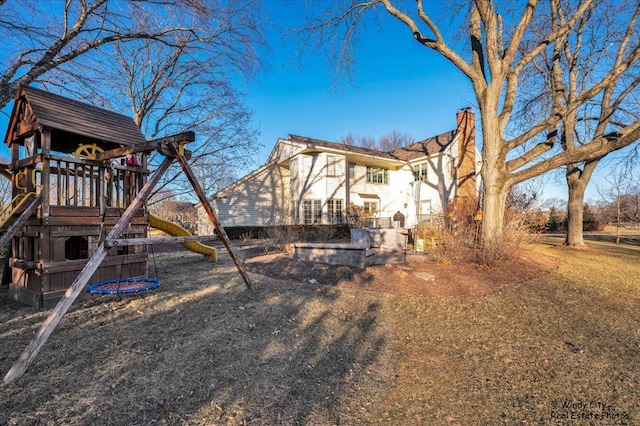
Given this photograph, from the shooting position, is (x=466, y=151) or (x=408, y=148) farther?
(x=408, y=148)

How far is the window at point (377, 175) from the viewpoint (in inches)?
880

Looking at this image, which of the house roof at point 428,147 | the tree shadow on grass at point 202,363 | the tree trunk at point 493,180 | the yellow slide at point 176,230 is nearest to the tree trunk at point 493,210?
the tree trunk at point 493,180

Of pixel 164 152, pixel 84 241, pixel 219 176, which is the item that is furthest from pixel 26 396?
pixel 219 176

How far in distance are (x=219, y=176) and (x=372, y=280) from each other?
17.2 meters

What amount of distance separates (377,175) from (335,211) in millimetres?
5017

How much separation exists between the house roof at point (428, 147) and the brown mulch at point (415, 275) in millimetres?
14058

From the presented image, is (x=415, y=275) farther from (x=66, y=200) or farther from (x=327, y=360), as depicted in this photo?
(x=66, y=200)

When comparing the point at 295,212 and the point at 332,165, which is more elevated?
the point at 332,165

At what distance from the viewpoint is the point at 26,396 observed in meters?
2.59

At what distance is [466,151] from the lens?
2067 centimetres

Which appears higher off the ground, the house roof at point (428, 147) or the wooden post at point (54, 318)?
the house roof at point (428, 147)

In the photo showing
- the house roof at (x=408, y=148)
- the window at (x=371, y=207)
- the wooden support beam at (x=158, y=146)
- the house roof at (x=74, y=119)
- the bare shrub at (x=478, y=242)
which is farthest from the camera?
the window at (x=371, y=207)

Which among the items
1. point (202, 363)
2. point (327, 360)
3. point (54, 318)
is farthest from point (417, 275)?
point (54, 318)

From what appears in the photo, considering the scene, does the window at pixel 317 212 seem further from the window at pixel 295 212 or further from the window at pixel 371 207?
the window at pixel 371 207
